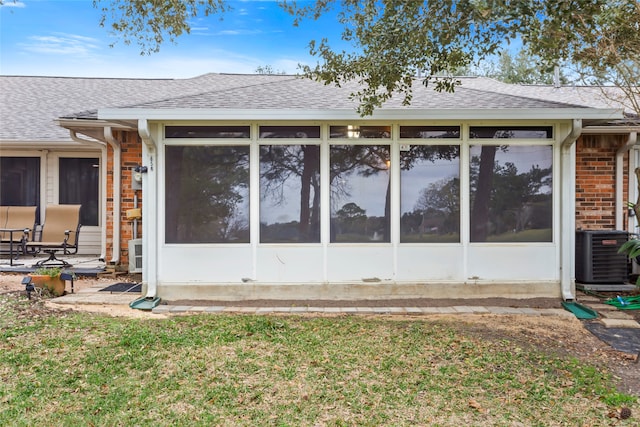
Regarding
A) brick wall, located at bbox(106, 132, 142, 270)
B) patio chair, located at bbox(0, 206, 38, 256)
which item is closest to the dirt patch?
brick wall, located at bbox(106, 132, 142, 270)

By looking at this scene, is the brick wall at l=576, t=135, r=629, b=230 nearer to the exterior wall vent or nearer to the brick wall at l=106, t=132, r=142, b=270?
the exterior wall vent

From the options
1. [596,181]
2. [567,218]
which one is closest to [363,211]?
[567,218]

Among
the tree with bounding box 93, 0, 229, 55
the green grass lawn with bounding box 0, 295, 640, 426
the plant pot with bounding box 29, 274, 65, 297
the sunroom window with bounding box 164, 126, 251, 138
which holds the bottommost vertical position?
the green grass lawn with bounding box 0, 295, 640, 426

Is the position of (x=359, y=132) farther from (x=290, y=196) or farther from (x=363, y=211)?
(x=290, y=196)

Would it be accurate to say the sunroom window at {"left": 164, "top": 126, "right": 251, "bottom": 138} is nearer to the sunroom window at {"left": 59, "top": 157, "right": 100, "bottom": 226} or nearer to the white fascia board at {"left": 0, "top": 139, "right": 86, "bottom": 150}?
the white fascia board at {"left": 0, "top": 139, "right": 86, "bottom": 150}

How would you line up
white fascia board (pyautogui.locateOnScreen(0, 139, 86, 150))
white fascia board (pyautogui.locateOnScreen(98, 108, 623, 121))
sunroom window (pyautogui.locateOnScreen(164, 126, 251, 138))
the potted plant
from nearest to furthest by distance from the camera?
white fascia board (pyautogui.locateOnScreen(98, 108, 623, 121)), sunroom window (pyautogui.locateOnScreen(164, 126, 251, 138)), the potted plant, white fascia board (pyautogui.locateOnScreen(0, 139, 86, 150))

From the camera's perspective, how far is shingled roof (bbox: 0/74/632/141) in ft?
19.1

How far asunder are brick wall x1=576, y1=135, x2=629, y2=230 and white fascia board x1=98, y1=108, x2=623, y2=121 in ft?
5.09

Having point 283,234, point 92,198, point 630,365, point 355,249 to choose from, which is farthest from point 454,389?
point 92,198

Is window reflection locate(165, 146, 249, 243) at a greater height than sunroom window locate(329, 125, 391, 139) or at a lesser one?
lesser

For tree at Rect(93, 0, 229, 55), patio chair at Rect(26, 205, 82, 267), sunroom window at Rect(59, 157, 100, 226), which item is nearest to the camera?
tree at Rect(93, 0, 229, 55)

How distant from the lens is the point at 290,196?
227 inches

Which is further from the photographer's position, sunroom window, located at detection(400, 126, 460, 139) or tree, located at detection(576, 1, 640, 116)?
sunroom window, located at detection(400, 126, 460, 139)

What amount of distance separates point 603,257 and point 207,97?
20.3ft
